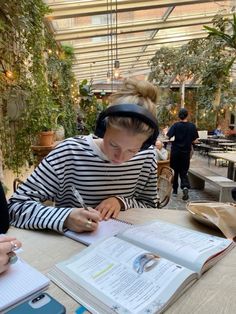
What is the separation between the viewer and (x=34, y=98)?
156 inches

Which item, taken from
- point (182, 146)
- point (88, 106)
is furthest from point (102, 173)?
point (88, 106)

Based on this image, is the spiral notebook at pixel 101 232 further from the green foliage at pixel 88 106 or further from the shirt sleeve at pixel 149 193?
the green foliage at pixel 88 106

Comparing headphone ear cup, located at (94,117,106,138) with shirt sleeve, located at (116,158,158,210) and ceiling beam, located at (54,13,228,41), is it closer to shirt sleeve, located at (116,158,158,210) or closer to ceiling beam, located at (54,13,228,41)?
shirt sleeve, located at (116,158,158,210)

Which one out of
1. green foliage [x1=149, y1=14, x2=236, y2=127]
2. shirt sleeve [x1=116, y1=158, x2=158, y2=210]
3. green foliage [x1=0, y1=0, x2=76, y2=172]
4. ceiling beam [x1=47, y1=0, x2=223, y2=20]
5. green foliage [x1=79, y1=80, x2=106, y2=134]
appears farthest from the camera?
green foliage [x1=79, y1=80, x2=106, y2=134]

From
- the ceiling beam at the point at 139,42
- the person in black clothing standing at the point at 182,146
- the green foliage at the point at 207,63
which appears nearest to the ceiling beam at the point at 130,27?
the green foliage at the point at 207,63

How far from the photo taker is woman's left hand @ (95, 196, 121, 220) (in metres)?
1.15

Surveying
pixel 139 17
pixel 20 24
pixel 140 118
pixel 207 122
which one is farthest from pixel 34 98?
pixel 207 122

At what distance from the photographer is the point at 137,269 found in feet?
2.44

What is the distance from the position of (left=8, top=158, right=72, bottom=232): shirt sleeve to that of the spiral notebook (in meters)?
0.06

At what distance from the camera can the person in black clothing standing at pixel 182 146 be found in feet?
17.9

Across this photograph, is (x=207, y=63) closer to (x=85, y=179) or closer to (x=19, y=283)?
(x=85, y=179)

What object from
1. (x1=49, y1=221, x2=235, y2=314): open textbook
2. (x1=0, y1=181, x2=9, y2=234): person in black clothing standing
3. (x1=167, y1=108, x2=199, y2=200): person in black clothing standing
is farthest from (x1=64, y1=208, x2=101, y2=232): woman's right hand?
(x1=167, y1=108, x2=199, y2=200): person in black clothing standing

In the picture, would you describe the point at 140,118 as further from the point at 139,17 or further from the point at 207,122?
the point at 207,122

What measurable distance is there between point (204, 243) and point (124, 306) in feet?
1.23
